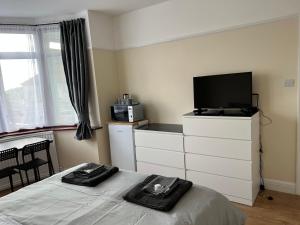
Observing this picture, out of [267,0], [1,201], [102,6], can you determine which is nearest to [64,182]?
[1,201]

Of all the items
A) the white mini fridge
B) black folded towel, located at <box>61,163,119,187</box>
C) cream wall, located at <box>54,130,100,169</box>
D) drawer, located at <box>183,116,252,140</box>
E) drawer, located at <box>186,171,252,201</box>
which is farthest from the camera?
cream wall, located at <box>54,130,100,169</box>

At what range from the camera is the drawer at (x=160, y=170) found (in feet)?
10.6

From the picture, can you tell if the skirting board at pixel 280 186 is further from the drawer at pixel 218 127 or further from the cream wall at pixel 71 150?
the cream wall at pixel 71 150

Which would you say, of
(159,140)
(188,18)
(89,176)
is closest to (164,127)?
(159,140)

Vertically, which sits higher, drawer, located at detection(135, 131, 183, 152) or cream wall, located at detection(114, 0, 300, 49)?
cream wall, located at detection(114, 0, 300, 49)

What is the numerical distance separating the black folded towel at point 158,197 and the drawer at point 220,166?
1139 millimetres

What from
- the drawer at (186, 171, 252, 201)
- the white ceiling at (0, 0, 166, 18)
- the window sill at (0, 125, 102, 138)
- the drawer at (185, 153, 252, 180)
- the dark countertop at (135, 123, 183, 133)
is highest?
the white ceiling at (0, 0, 166, 18)

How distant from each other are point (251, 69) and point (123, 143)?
2.11 metres

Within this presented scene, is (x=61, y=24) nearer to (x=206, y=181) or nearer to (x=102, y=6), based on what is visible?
(x=102, y=6)

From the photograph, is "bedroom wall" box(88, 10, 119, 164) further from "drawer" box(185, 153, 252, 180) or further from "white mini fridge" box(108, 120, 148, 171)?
"drawer" box(185, 153, 252, 180)

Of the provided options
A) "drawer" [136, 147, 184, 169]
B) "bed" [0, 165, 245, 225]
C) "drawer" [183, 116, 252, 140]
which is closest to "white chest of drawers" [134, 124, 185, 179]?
"drawer" [136, 147, 184, 169]

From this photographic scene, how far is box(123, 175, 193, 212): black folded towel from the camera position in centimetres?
161

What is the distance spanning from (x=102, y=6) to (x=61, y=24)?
764 millimetres

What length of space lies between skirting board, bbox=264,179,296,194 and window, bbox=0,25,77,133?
3132 millimetres
